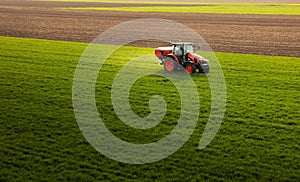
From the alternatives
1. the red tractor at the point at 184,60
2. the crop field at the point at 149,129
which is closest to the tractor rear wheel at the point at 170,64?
the red tractor at the point at 184,60

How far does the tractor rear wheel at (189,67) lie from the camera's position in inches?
697

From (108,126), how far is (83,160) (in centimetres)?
226

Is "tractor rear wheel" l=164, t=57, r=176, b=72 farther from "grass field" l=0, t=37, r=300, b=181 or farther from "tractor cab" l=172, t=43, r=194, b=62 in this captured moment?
"grass field" l=0, t=37, r=300, b=181

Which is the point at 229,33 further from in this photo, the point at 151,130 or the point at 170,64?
the point at 151,130

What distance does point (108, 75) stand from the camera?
17875 mm

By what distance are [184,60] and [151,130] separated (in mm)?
7347

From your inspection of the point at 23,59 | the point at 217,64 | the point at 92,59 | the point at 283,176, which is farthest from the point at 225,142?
the point at 23,59

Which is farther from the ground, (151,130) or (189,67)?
(189,67)

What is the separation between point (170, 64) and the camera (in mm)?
18250

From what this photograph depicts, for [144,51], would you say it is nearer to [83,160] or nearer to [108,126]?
[108,126]

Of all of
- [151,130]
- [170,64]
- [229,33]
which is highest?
[229,33]

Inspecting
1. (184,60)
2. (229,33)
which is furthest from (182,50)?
(229,33)

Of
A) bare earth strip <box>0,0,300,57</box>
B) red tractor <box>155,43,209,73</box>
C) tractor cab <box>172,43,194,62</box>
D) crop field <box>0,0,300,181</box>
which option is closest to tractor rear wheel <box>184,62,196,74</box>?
red tractor <box>155,43,209,73</box>

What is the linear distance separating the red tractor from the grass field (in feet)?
1.97
